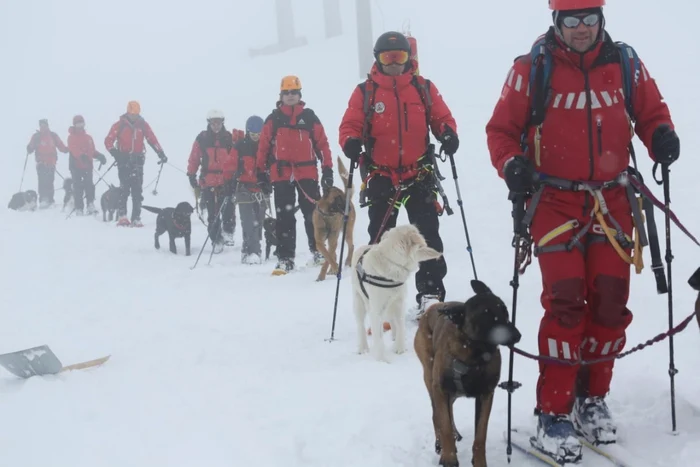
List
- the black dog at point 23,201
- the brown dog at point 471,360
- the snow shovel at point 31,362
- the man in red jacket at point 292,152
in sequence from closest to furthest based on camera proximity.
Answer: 1. the brown dog at point 471,360
2. the snow shovel at point 31,362
3. the man in red jacket at point 292,152
4. the black dog at point 23,201

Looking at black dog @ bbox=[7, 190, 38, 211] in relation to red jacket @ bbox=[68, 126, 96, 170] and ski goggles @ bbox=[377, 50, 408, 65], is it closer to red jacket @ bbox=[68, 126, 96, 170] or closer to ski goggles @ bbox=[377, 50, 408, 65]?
red jacket @ bbox=[68, 126, 96, 170]

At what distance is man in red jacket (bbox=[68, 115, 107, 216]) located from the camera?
18250mm

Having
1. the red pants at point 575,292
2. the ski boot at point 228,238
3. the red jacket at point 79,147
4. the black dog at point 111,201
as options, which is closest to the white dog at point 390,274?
the red pants at point 575,292

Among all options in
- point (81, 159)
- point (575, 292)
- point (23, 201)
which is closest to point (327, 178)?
point (575, 292)

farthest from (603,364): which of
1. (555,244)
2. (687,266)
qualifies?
(687,266)

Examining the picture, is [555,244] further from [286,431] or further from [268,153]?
[268,153]

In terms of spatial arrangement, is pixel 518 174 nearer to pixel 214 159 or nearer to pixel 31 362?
pixel 31 362

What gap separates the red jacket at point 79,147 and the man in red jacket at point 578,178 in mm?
16868

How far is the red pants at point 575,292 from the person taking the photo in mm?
3238

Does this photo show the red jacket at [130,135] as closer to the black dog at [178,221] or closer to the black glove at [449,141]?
the black dog at [178,221]

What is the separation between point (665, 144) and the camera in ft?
10.5

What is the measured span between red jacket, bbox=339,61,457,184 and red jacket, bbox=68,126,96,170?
14513mm

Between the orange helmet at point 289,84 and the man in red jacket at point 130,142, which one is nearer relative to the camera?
the orange helmet at point 289,84

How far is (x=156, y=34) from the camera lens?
45.2 m
